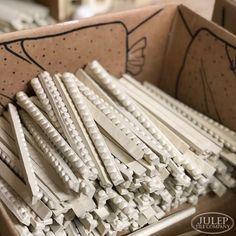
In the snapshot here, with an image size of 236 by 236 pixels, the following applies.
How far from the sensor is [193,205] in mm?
981

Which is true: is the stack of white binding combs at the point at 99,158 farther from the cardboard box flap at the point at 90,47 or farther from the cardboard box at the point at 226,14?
the cardboard box at the point at 226,14

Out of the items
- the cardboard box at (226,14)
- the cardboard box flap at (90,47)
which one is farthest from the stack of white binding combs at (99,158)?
the cardboard box at (226,14)

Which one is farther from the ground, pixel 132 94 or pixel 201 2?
pixel 201 2

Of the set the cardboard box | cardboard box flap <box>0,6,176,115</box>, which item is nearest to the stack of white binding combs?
cardboard box flap <box>0,6,176,115</box>

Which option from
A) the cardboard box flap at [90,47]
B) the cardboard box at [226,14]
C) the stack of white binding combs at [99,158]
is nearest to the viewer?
the stack of white binding combs at [99,158]

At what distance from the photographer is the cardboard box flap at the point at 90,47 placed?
0.93 m

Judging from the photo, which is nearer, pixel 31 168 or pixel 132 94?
pixel 31 168

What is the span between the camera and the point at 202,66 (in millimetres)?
1090

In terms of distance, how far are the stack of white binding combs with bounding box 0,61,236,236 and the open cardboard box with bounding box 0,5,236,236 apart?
4 cm

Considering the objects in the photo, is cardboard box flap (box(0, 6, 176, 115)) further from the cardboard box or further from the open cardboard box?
the cardboard box

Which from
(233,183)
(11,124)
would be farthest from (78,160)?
(233,183)

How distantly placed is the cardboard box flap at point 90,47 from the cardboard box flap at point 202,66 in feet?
0.15

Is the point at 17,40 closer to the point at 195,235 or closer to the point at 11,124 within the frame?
the point at 11,124

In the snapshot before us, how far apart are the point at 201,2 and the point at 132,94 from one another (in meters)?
0.40
